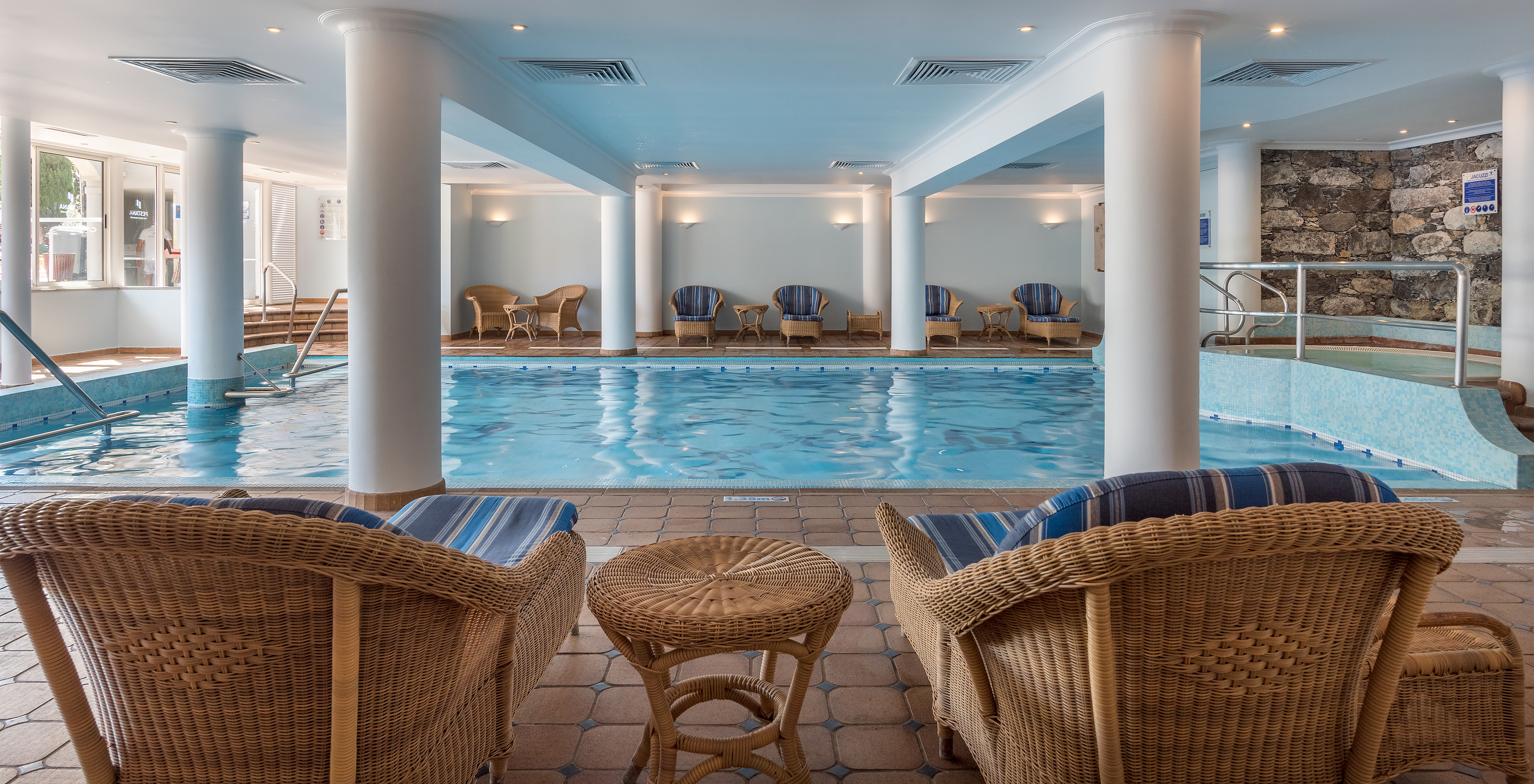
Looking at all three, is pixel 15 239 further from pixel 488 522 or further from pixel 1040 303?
pixel 1040 303

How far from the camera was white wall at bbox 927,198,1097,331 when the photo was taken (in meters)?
15.5

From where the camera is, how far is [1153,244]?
193 inches

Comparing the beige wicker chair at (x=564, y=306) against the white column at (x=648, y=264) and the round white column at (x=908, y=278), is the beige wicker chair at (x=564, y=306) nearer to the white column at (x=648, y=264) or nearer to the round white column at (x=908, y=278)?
the white column at (x=648, y=264)

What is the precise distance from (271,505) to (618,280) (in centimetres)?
1121

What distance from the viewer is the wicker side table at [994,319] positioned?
49.8ft

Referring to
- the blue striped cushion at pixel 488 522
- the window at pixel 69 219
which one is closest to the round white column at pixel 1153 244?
the blue striped cushion at pixel 488 522

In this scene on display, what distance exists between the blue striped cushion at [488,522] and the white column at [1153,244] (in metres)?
3.30

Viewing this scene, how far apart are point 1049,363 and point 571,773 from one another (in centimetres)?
1053

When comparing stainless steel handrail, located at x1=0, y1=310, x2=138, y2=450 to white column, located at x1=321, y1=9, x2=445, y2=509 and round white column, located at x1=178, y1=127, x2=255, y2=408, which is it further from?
white column, located at x1=321, y1=9, x2=445, y2=509

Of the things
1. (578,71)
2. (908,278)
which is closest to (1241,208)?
(908,278)

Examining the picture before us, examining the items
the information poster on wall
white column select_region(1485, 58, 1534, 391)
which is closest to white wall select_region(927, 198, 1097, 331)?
white column select_region(1485, 58, 1534, 391)

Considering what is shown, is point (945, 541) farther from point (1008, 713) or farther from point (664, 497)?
point (664, 497)

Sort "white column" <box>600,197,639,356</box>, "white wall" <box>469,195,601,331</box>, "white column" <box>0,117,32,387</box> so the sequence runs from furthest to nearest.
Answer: "white wall" <box>469,195,601,331</box> < "white column" <box>600,197,639,356</box> < "white column" <box>0,117,32,387</box>

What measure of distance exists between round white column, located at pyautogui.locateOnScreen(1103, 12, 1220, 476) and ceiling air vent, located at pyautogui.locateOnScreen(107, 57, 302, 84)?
5339mm
